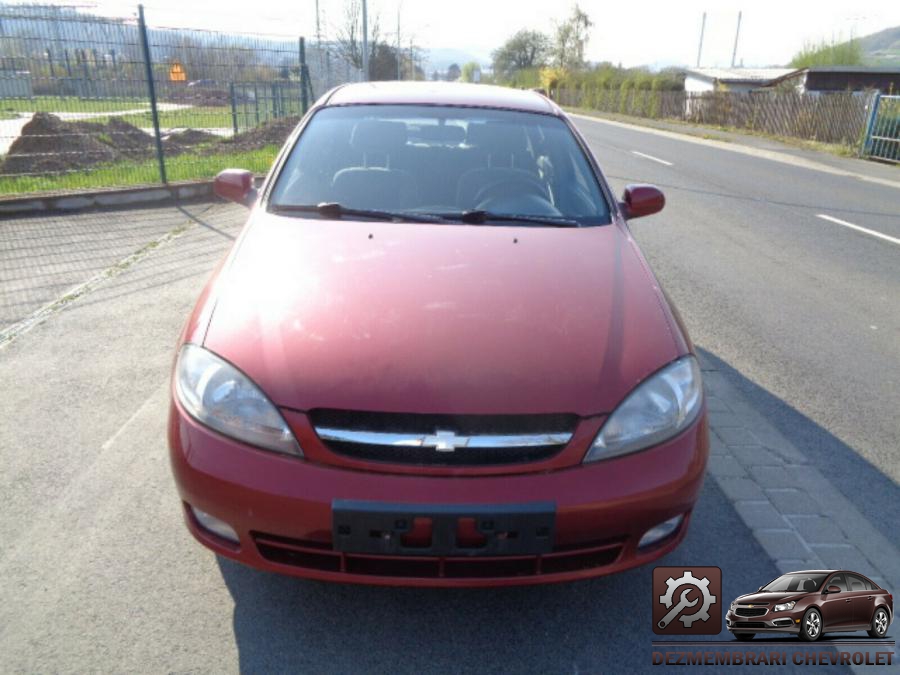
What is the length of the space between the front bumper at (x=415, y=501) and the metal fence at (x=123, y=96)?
7388mm

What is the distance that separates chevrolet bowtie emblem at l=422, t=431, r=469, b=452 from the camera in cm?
193

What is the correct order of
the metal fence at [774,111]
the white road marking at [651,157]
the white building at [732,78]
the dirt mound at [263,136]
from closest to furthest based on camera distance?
the dirt mound at [263,136] → the white road marking at [651,157] → the metal fence at [774,111] → the white building at [732,78]

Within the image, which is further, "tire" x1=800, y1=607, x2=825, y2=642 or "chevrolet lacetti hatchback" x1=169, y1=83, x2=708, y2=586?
"tire" x1=800, y1=607, x2=825, y2=642

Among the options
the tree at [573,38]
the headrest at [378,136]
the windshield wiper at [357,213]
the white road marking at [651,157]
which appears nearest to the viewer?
the windshield wiper at [357,213]

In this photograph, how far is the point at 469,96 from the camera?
3.92 m

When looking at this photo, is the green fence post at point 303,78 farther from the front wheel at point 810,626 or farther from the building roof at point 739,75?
the building roof at point 739,75

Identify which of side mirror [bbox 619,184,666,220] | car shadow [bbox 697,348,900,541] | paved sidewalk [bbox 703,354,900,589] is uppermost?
side mirror [bbox 619,184,666,220]

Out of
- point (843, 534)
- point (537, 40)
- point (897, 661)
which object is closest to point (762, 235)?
point (843, 534)

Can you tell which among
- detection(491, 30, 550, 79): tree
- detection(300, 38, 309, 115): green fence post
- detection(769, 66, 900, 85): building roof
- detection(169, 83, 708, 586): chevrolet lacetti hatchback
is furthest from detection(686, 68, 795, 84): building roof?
detection(169, 83, 708, 586): chevrolet lacetti hatchback

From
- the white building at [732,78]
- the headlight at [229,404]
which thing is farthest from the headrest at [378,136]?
the white building at [732,78]

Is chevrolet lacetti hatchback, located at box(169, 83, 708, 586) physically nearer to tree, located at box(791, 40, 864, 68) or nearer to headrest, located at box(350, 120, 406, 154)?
headrest, located at box(350, 120, 406, 154)

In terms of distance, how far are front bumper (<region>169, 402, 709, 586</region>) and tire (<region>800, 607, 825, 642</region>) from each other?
0.55 metres

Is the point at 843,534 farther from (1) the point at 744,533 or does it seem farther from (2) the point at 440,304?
(2) the point at 440,304

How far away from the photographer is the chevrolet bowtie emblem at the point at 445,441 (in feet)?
6.33
